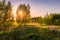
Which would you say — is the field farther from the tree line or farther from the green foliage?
the tree line

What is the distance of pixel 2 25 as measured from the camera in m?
14.4

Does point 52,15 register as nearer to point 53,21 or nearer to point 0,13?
point 53,21

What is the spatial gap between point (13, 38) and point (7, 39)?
0.37 m

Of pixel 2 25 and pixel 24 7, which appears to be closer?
pixel 2 25

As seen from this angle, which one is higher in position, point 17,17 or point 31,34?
point 17,17

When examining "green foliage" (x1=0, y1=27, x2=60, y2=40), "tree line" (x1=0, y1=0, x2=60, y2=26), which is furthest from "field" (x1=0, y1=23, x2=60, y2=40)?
"tree line" (x1=0, y1=0, x2=60, y2=26)

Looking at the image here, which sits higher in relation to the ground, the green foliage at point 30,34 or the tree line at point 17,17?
the tree line at point 17,17

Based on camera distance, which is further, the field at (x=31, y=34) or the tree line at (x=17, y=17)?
the tree line at (x=17, y=17)

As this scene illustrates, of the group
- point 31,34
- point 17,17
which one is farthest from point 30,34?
point 17,17

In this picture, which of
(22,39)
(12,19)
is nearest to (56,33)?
(22,39)

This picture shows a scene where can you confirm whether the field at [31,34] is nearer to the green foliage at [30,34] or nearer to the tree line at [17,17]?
the green foliage at [30,34]

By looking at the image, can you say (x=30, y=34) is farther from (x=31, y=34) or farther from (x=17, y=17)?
(x=17, y=17)

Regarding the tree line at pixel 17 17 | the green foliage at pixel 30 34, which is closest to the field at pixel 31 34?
the green foliage at pixel 30 34

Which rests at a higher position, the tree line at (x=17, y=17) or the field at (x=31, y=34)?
the tree line at (x=17, y=17)
